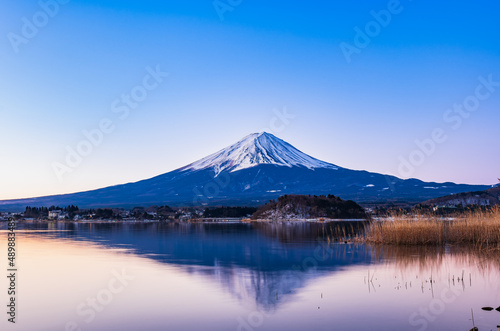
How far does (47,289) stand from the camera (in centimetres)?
1473

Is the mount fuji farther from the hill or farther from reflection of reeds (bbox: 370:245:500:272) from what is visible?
reflection of reeds (bbox: 370:245:500:272)

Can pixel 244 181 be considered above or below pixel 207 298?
above

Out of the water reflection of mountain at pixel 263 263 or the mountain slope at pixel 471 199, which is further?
the mountain slope at pixel 471 199

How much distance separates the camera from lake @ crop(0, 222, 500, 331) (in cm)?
1040

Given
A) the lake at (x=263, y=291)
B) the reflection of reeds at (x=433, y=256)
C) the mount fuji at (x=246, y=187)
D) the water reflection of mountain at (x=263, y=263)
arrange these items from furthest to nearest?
the mount fuji at (x=246, y=187), the reflection of reeds at (x=433, y=256), the water reflection of mountain at (x=263, y=263), the lake at (x=263, y=291)

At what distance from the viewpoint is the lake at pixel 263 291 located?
1040 centimetres

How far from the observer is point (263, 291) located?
13.9 m

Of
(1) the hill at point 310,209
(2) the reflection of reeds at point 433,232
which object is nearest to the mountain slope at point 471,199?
(1) the hill at point 310,209

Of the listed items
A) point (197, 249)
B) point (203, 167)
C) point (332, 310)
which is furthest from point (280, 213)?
point (203, 167)

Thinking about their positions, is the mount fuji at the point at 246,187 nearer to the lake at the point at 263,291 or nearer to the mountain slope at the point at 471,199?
the mountain slope at the point at 471,199

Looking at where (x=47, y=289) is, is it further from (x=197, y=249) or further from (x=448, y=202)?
(x=448, y=202)

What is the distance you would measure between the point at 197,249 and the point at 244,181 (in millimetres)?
155976

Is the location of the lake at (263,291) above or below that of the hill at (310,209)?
below

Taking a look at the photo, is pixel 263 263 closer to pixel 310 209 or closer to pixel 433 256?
pixel 433 256
